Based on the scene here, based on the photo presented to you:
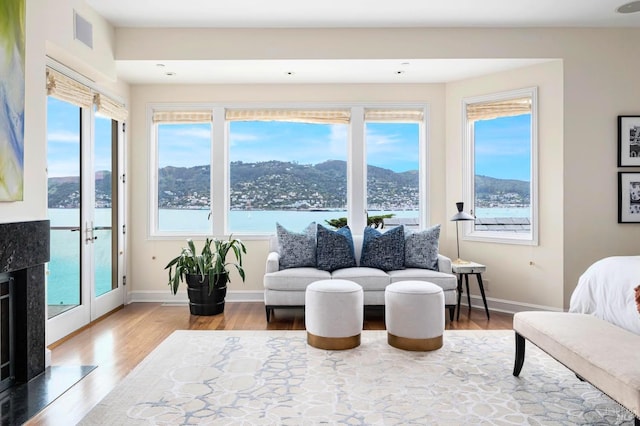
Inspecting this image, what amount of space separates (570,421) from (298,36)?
393cm

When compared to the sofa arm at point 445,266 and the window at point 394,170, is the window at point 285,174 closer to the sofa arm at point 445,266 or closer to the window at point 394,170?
the window at point 394,170

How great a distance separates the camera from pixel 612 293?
109 inches

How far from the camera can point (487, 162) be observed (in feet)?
16.8

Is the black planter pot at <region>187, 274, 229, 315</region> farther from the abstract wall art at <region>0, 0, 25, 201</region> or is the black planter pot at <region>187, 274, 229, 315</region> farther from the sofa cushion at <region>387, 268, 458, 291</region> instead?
the abstract wall art at <region>0, 0, 25, 201</region>

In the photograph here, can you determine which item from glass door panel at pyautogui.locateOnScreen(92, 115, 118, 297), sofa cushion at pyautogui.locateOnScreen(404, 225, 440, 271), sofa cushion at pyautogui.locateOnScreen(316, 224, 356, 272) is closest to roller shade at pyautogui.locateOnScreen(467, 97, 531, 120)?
sofa cushion at pyautogui.locateOnScreen(404, 225, 440, 271)

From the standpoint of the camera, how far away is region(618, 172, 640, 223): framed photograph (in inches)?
173

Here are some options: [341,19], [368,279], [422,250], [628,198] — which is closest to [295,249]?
[368,279]

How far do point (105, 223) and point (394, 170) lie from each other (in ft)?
11.1

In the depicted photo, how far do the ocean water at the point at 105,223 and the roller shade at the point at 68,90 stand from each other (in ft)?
3.19

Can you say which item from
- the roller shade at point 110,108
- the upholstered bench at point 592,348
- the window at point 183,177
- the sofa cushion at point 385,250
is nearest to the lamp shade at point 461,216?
the sofa cushion at point 385,250

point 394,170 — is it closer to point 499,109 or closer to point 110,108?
point 499,109

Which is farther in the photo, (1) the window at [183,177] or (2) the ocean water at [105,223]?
(1) the window at [183,177]

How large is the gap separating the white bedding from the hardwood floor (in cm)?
128

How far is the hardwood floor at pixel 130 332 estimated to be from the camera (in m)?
2.63
